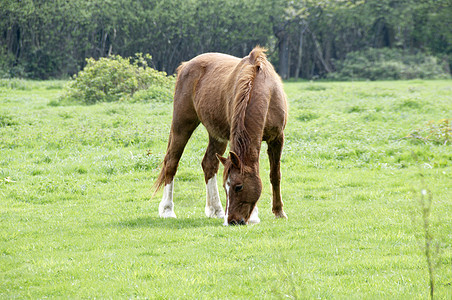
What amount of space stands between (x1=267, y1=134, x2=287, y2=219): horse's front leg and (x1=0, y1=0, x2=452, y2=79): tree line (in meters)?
25.2

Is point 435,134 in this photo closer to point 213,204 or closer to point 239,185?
point 213,204

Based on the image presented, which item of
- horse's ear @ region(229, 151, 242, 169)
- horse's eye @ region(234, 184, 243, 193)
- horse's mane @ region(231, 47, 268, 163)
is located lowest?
horse's eye @ region(234, 184, 243, 193)

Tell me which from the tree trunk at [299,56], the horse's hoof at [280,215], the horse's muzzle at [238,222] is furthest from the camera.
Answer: the tree trunk at [299,56]

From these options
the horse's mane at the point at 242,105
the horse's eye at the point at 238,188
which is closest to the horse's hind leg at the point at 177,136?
the horse's mane at the point at 242,105

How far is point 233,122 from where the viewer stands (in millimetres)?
6305

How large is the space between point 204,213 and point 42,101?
14517 mm

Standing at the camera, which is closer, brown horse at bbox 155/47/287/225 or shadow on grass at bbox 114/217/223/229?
brown horse at bbox 155/47/287/225

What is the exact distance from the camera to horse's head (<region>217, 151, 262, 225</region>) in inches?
240

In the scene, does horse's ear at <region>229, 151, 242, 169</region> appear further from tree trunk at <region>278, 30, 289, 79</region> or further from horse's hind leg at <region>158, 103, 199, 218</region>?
tree trunk at <region>278, 30, 289, 79</region>

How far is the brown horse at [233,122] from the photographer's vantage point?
618 cm

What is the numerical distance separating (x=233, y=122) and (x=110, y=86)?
15847 millimetres

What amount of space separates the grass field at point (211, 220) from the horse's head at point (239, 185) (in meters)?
0.29

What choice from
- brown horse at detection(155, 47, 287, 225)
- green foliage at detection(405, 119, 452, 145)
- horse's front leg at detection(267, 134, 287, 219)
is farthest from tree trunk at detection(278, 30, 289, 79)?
horse's front leg at detection(267, 134, 287, 219)

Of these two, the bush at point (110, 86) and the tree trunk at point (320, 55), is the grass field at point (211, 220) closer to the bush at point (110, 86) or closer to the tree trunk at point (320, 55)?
the bush at point (110, 86)
